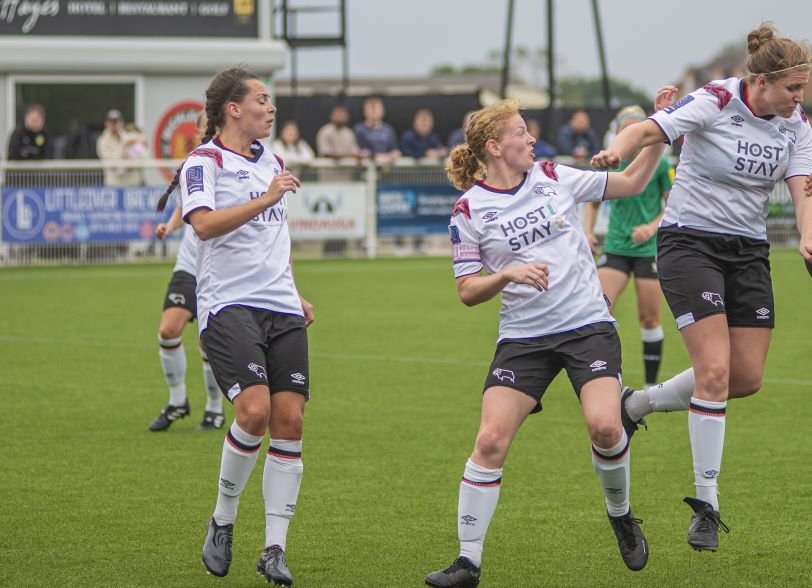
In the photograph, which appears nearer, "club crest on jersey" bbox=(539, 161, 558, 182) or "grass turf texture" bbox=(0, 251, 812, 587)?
"club crest on jersey" bbox=(539, 161, 558, 182)

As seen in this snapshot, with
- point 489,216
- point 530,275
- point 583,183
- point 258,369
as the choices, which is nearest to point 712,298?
point 583,183

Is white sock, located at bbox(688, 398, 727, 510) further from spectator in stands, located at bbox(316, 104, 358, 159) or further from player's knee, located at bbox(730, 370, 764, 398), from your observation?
spectator in stands, located at bbox(316, 104, 358, 159)

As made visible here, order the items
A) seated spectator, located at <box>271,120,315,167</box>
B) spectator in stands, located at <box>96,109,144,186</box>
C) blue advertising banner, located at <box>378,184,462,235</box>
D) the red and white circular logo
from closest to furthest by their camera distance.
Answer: spectator in stands, located at <box>96,109,144,186</box>
seated spectator, located at <box>271,120,315,167</box>
blue advertising banner, located at <box>378,184,462,235</box>
the red and white circular logo

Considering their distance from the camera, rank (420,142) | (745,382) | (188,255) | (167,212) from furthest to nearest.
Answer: (420,142)
(167,212)
(188,255)
(745,382)

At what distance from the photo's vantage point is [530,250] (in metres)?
5.79

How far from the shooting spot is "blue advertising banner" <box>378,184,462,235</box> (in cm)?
2353

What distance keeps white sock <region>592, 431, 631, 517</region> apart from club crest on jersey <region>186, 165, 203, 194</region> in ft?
6.39

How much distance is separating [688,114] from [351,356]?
706cm

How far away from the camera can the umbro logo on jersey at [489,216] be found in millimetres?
5789

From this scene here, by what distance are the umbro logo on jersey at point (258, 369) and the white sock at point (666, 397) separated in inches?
94.8

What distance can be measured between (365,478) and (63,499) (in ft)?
5.35

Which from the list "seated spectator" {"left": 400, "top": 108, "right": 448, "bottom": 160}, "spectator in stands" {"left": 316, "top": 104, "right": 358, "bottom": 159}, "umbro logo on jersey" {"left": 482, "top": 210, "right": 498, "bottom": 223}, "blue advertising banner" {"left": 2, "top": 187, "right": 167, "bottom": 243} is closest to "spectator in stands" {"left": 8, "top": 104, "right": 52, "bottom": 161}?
"blue advertising banner" {"left": 2, "top": 187, "right": 167, "bottom": 243}

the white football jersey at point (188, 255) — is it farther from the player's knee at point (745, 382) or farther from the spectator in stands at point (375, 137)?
the spectator in stands at point (375, 137)

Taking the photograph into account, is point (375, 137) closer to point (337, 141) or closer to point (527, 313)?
point (337, 141)
